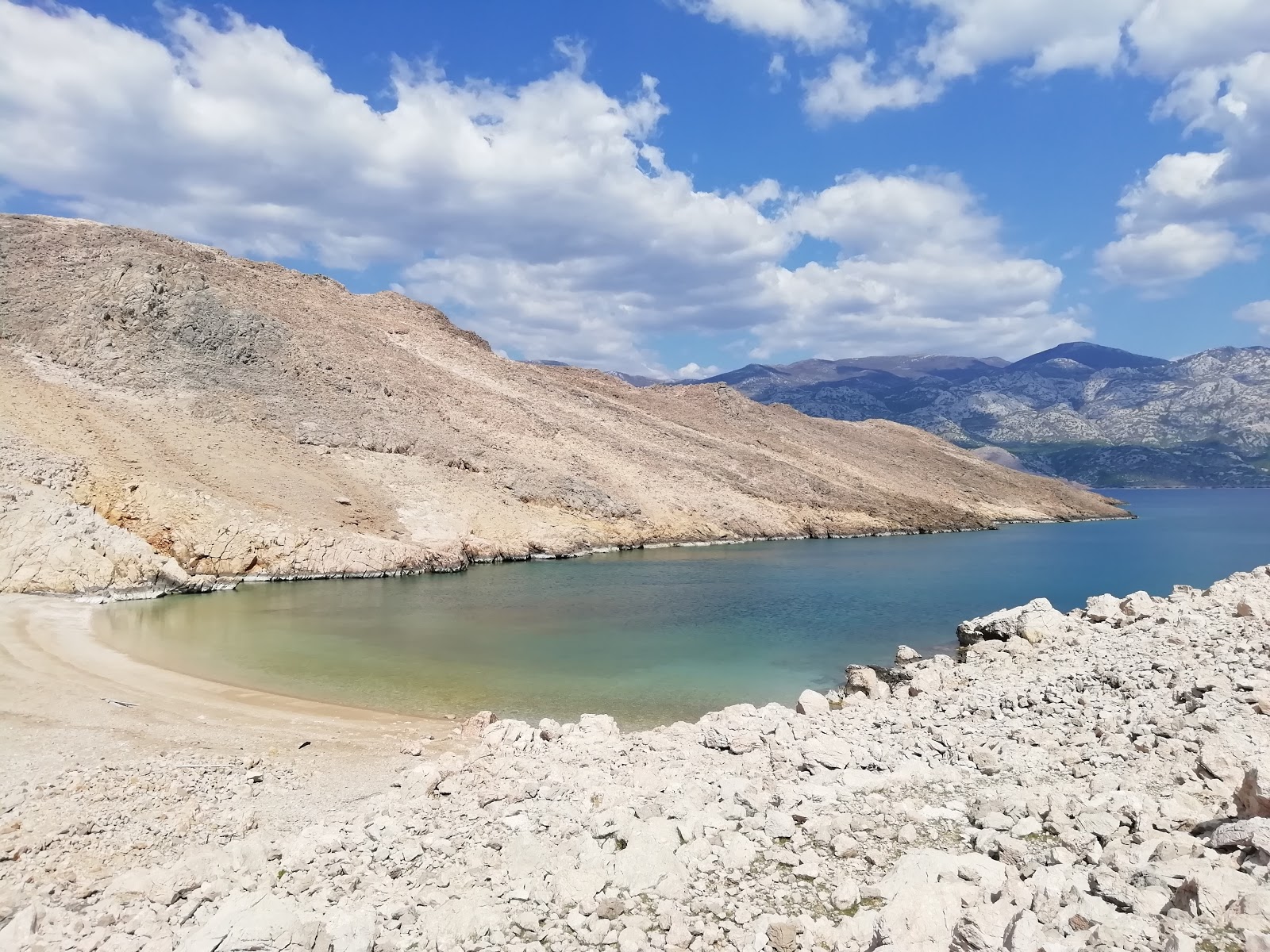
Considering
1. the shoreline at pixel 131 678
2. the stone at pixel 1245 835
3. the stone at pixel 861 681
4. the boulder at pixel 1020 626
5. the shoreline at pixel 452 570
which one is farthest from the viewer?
the shoreline at pixel 452 570

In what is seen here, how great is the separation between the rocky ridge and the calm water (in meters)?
6.96

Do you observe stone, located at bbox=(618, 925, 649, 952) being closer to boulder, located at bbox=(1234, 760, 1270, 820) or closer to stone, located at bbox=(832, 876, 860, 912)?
stone, located at bbox=(832, 876, 860, 912)

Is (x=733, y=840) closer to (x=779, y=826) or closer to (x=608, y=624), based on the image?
(x=779, y=826)

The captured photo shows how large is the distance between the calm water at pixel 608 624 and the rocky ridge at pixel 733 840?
22.8ft

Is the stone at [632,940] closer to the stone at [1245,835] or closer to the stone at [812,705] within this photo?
the stone at [1245,835]

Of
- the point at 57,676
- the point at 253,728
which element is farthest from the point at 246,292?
the point at 253,728

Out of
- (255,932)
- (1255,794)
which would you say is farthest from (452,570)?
(1255,794)

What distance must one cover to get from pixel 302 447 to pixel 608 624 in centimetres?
3023

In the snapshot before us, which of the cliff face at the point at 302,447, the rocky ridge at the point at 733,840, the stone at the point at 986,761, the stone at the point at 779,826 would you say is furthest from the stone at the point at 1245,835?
the cliff face at the point at 302,447

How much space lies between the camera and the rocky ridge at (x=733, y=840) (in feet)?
20.2

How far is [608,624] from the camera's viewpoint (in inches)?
1146

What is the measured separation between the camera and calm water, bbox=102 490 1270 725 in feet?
65.1

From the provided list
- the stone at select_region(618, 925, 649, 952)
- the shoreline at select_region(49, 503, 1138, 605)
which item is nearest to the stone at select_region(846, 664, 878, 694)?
the stone at select_region(618, 925, 649, 952)

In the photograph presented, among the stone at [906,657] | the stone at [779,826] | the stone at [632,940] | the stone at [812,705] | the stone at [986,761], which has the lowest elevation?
the stone at [906,657]
